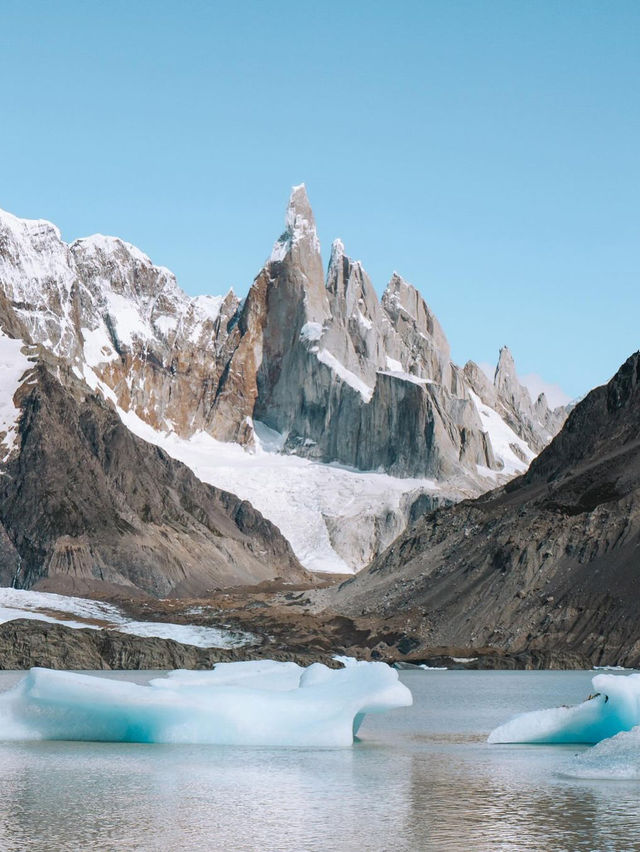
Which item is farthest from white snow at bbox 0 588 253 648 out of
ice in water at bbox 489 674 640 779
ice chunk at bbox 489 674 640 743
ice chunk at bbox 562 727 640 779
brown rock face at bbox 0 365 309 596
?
ice chunk at bbox 562 727 640 779

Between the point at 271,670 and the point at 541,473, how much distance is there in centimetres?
10851

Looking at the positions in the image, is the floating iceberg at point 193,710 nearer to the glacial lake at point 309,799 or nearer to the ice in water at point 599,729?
the glacial lake at point 309,799

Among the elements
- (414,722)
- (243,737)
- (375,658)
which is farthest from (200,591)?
(243,737)

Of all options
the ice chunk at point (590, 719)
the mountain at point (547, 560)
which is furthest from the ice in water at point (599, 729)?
the mountain at point (547, 560)

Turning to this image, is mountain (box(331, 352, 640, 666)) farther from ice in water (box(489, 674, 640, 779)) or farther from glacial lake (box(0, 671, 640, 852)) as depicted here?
glacial lake (box(0, 671, 640, 852))

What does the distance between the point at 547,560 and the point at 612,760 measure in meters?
87.0

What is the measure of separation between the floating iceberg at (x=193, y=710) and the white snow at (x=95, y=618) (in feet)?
282

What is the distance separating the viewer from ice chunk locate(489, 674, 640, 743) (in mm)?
30875

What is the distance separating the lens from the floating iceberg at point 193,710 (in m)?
31.4

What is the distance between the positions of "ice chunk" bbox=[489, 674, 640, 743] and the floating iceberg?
4.43 m

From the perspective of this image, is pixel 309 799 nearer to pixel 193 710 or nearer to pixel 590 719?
pixel 193 710

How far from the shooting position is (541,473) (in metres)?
148

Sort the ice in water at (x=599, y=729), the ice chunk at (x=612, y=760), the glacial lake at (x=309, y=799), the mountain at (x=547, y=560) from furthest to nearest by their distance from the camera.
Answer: the mountain at (x=547, y=560), the ice in water at (x=599, y=729), the ice chunk at (x=612, y=760), the glacial lake at (x=309, y=799)

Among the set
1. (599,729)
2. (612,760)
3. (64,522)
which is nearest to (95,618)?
(64,522)
